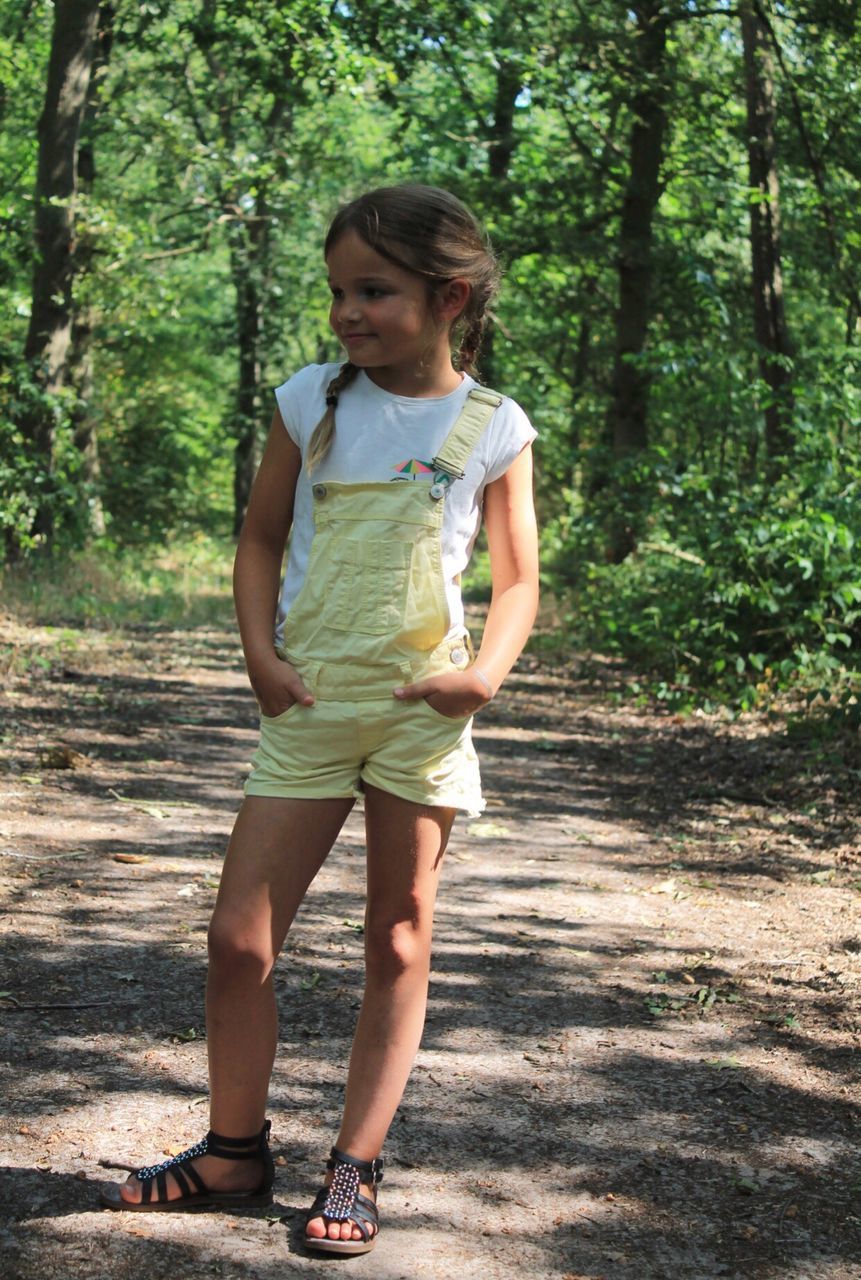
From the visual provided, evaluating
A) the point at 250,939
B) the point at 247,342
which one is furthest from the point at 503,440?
the point at 247,342

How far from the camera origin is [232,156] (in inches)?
715

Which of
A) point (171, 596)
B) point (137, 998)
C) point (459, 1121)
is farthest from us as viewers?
point (171, 596)

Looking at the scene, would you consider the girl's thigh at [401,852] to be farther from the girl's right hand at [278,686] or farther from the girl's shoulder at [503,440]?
the girl's shoulder at [503,440]

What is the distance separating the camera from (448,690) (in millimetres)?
2672

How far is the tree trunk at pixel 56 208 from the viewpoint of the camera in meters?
14.6

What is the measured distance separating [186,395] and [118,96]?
45.0 feet

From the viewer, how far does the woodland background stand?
10.2m

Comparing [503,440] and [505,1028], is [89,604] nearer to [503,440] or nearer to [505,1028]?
[505,1028]

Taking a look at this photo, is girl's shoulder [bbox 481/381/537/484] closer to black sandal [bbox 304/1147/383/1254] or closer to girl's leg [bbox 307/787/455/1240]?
girl's leg [bbox 307/787/455/1240]

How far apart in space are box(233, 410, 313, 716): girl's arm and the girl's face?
215mm

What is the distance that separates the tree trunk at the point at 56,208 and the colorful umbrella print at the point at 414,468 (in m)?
12.3

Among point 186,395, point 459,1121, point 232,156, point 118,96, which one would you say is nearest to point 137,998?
point 459,1121

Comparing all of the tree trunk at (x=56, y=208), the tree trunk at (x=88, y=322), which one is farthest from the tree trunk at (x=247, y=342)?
the tree trunk at (x=56, y=208)

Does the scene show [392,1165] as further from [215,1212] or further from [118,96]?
[118,96]
